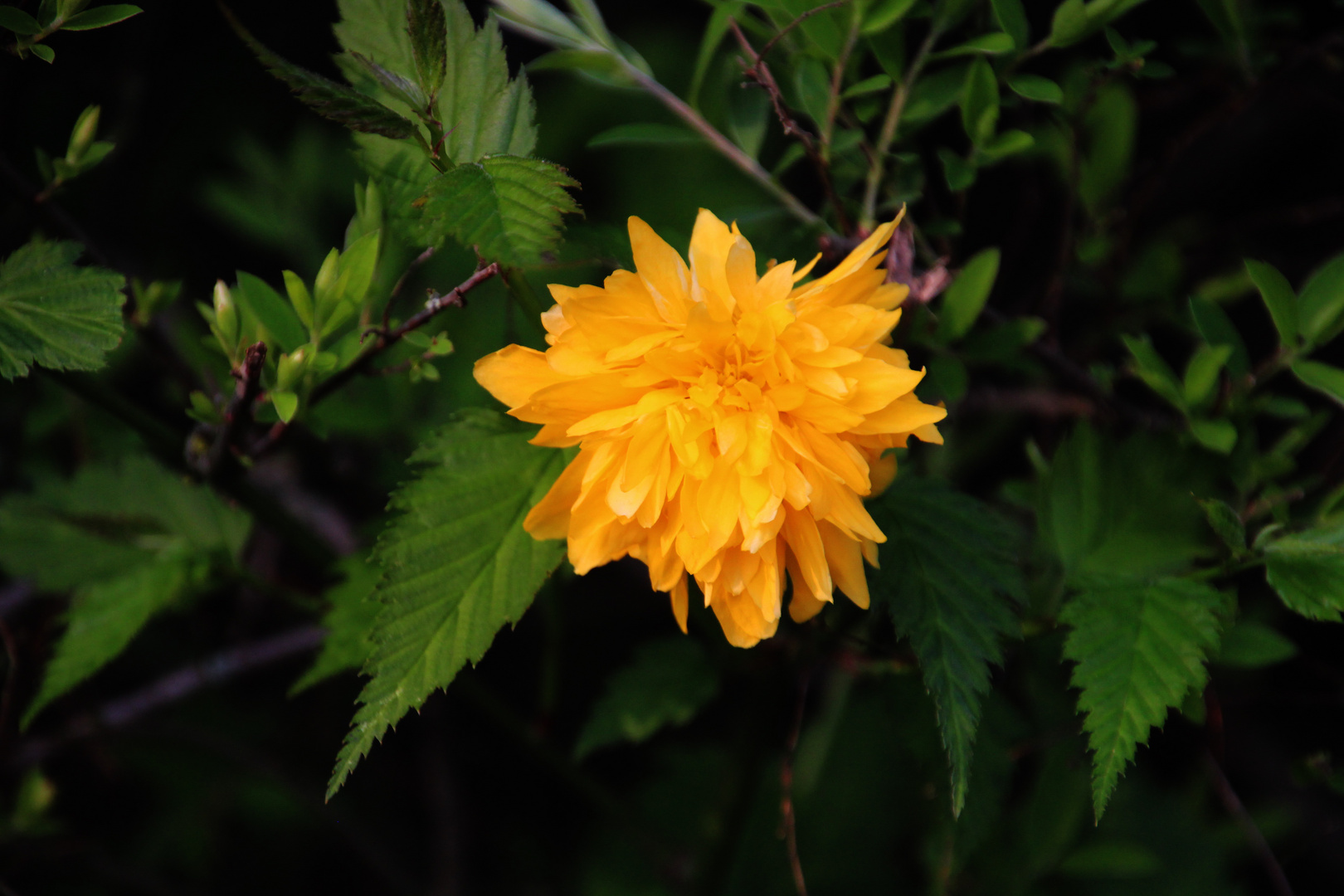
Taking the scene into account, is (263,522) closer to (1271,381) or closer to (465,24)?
(465,24)

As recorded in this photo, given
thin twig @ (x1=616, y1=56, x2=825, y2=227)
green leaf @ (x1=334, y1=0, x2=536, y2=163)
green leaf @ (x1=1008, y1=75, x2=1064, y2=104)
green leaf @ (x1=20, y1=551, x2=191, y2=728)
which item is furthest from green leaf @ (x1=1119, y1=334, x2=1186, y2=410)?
green leaf @ (x1=20, y1=551, x2=191, y2=728)

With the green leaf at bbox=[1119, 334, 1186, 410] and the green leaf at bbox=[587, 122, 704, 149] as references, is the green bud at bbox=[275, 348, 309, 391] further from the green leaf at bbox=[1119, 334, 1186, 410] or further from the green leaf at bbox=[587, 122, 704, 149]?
the green leaf at bbox=[1119, 334, 1186, 410]

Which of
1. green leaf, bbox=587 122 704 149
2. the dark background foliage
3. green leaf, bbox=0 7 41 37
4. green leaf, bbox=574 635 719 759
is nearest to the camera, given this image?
green leaf, bbox=0 7 41 37

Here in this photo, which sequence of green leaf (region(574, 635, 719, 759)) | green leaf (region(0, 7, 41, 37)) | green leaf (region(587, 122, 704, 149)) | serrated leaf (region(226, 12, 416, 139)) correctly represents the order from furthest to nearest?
green leaf (region(574, 635, 719, 759)) < green leaf (region(587, 122, 704, 149)) < green leaf (region(0, 7, 41, 37)) < serrated leaf (region(226, 12, 416, 139))

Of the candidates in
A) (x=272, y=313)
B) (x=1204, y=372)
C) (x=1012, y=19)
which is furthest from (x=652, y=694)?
(x=1012, y=19)

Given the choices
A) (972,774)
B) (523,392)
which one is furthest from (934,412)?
(972,774)
